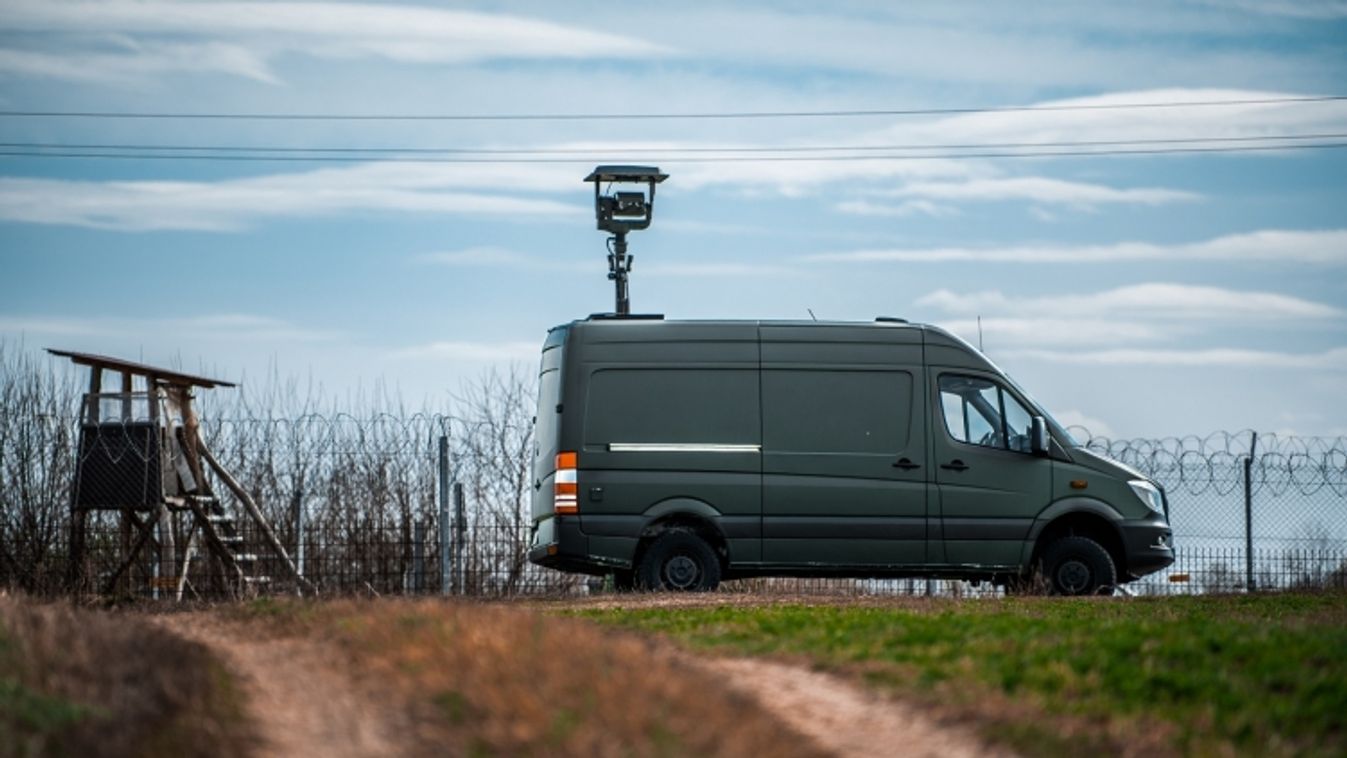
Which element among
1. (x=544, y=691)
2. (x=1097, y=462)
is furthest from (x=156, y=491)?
(x=544, y=691)

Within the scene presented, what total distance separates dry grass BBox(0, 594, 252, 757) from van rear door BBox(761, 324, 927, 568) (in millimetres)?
8492

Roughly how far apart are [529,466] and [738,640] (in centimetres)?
1023

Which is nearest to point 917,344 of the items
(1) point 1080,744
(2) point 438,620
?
(2) point 438,620

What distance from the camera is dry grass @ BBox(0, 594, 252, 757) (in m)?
7.92

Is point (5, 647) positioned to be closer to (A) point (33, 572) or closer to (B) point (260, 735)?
(B) point (260, 735)

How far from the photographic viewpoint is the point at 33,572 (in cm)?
2033

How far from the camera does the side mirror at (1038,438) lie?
19.1 m

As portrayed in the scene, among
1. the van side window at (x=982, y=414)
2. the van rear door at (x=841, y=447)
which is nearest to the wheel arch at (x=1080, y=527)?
the van side window at (x=982, y=414)

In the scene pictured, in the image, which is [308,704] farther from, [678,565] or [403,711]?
[678,565]

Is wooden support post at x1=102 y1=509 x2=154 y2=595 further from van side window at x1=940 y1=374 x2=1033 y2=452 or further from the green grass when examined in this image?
van side window at x1=940 y1=374 x2=1033 y2=452

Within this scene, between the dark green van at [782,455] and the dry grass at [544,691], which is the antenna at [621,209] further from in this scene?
the dry grass at [544,691]

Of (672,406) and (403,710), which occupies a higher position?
(672,406)

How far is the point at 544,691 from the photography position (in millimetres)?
8453

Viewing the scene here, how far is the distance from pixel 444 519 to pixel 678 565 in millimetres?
3559
